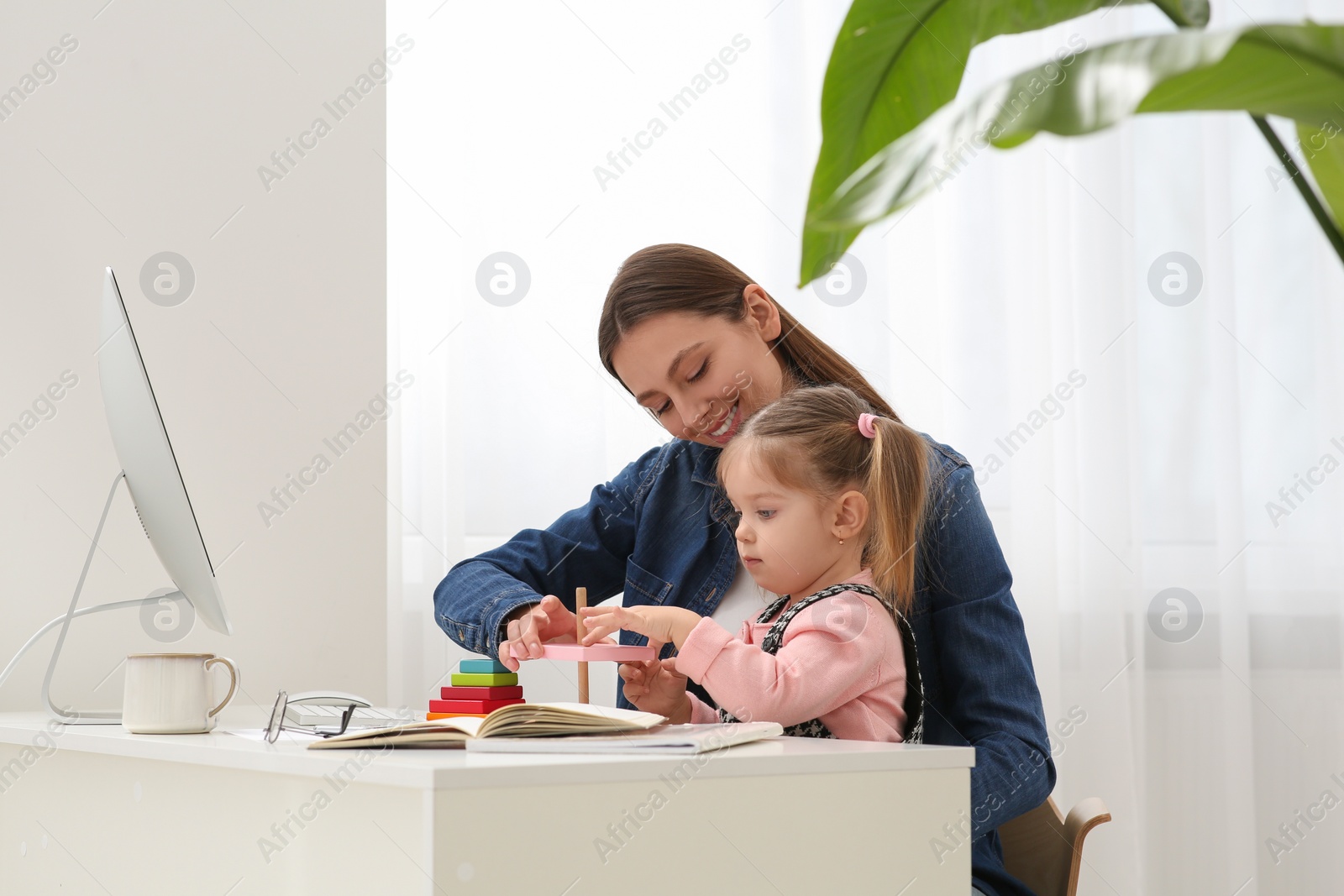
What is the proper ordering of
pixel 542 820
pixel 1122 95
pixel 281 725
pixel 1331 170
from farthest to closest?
pixel 281 725 → pixel 542 820 → pixel 1331 170 → pixel 1122 95

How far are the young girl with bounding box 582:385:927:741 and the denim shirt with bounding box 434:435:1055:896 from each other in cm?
9

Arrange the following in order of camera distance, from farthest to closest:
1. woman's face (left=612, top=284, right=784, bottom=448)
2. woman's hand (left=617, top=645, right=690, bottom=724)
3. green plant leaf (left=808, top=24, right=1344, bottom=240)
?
1. woman's face (left=612, top=284, right=784, bottom=448)
2. woman's hand (left=617, top=645, right=690, bottom=724)
3. green plant leaf (left=808, top=24, right=1344, bottom=240)

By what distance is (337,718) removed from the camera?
1.12 meters

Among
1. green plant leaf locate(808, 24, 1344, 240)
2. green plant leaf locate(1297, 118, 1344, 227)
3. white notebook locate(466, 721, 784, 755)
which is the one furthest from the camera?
white notebook locate(466, 721, 784, 755)

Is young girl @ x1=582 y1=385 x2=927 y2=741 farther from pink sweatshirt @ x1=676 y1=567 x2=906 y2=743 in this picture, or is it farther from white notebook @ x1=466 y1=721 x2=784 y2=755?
white notebook @ x1=466 y1=721 x2=784 y2=755

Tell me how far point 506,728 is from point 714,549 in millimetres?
739

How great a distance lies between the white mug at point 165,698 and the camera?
Answer: 1023mm

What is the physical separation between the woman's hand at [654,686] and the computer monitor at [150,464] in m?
0.42

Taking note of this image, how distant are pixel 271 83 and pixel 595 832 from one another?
1.35 m

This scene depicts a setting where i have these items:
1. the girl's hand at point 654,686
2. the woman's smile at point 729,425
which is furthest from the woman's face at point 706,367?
the girl's hand at point 654,686

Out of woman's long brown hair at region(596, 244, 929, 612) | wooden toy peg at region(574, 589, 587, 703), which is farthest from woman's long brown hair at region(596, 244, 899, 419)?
wooden toy peg at region(574, 589, 587, 703)

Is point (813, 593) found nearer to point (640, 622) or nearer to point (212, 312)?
point (640, 622)

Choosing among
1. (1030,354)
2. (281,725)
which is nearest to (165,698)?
(281,725)

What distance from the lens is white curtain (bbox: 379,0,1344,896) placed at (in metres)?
2.17
